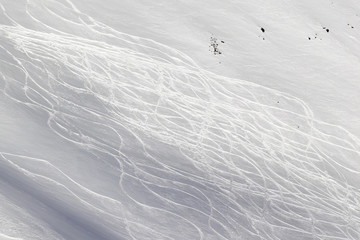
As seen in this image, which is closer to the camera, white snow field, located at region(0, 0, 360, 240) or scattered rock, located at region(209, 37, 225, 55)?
white snow field, located at region(0, 0, 360, 240)

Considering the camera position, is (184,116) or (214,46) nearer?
(184,116)

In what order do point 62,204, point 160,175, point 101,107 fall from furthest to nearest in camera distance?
point 101,107 < point 160,175 < point 62,204

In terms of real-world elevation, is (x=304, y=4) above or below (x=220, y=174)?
above

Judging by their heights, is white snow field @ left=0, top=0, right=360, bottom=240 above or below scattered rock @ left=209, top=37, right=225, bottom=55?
below

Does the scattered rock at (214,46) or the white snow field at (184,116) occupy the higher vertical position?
the scattered rock at (214,46)

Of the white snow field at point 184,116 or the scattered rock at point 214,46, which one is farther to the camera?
the scattered rock at point 214,46

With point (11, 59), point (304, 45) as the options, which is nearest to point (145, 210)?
point (11, 59)

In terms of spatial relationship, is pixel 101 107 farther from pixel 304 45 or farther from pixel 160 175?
pixel 304 45

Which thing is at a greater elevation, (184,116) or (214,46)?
(214,46)
